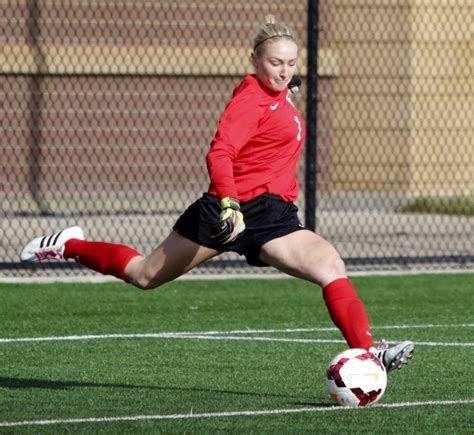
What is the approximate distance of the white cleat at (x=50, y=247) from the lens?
7797mm

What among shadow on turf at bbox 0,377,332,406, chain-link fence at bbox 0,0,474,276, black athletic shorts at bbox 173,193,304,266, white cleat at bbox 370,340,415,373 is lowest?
chain-link fence at bbox 0,0,474,276

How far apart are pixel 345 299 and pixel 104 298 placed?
487cm

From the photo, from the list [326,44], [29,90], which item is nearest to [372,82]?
[326,44]

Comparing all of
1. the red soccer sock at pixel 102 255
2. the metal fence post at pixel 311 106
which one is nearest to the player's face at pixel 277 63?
the red soccer sock at pixel 102 255

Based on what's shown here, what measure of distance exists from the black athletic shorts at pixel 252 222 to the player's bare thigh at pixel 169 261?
5cm

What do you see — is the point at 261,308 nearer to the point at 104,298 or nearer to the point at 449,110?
the point at 104,298

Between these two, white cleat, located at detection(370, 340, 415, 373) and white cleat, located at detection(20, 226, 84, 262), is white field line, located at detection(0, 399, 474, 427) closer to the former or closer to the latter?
white cleat, located at detection(370, 340, 415, 373)

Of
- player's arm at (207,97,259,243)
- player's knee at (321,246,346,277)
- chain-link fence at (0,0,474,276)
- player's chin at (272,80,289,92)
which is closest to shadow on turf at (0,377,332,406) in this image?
player's knee at (321,246,346,277)

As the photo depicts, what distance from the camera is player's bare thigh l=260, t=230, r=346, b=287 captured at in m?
6.93

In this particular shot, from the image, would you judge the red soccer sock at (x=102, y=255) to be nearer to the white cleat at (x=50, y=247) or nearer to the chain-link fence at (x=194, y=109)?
the white cleat at (x=50, y=247)

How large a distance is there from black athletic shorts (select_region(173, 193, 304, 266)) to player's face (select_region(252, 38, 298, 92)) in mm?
556

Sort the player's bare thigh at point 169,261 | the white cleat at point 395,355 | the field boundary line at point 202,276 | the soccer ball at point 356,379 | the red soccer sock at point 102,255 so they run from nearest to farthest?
1. the soccer ball at point 356,379
2. the white cleat at point 395,355
3. the player's bare thigh at point 169,261
4. the red soccer sock at point 102,255
5. the field boundary line at point 202,276

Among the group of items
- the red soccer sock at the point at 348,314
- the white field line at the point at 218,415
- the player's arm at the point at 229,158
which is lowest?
the white field line at the point at 218,415

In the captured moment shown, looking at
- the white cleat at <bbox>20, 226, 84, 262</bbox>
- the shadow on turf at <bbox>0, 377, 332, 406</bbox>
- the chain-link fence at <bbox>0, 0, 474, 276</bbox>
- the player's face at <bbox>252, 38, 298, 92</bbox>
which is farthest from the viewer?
the chain-link fence at <bbox>0, 0, 474, 276</bbox>
